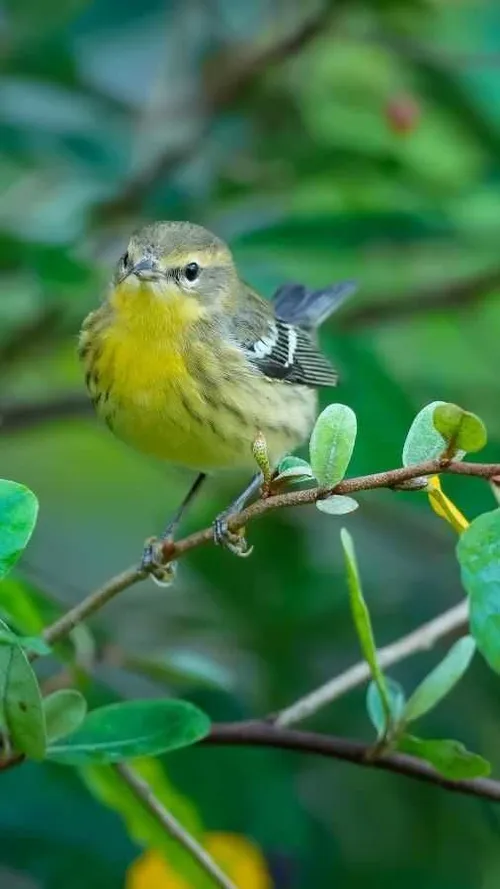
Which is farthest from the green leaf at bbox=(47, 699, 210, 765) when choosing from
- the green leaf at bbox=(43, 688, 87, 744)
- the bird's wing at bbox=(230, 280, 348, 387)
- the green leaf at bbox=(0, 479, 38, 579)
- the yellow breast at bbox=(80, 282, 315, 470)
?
the bird's wing at bbox=(230, 280, 348, 387)

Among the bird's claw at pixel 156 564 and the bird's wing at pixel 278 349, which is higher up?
the bird's wing at pixel 278 349

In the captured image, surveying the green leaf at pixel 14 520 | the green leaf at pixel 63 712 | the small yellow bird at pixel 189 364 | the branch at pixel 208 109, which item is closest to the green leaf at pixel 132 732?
the green leaf at pixel 63 712

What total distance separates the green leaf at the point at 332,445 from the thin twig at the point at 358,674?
0.44 metres

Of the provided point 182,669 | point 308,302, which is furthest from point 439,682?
point 308,302

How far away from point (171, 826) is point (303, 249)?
4.31 feet

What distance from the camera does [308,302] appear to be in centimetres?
311

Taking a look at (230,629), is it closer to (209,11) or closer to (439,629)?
(439,629)

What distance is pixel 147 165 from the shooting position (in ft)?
9.73

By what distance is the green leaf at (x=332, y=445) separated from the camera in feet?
4.28

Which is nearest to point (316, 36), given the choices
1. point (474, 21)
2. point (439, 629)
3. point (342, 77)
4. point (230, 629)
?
point (342, 77)

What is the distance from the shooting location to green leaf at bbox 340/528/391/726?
136 centimetres

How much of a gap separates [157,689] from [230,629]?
0.18 meters

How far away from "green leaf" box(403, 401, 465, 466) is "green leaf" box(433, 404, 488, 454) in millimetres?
43

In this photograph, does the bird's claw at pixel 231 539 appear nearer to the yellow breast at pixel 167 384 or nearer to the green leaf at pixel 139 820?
the green leaf at pixel 139 820
